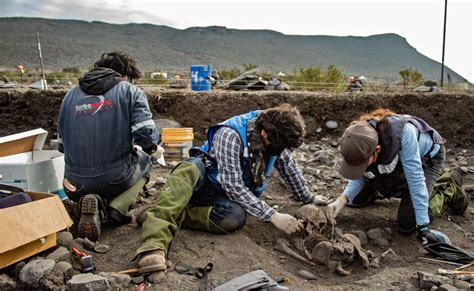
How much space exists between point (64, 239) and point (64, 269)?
0.51m

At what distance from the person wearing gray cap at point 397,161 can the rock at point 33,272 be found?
1919mm

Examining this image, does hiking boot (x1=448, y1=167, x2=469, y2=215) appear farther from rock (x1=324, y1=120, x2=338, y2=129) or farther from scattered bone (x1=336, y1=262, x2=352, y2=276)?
rock (x1=324, y1=120, x2=338, y2=129)

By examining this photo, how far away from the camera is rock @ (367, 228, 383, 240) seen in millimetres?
3518

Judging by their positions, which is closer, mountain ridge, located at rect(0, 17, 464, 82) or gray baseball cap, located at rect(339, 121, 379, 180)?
gray baseball cap, located at rect(339, 121, 379, 180)

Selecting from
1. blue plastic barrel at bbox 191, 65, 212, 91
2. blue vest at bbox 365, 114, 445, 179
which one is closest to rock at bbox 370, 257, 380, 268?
blue vest at bbox 365, 114, 445, 179

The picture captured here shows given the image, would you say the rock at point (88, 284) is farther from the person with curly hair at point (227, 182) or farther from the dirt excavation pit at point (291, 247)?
the person with curly hair at point (227, 182)

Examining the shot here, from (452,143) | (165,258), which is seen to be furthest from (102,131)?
(452,143)

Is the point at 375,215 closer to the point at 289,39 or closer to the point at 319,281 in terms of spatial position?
the point at 319,281

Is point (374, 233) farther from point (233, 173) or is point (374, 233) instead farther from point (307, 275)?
point (233, 173)

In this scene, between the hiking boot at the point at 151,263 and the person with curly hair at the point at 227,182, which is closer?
the hiking boot at the point at 151,263

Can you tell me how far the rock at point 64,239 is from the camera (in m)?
2.99

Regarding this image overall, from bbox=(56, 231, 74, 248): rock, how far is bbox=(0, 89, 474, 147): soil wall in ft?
13.8

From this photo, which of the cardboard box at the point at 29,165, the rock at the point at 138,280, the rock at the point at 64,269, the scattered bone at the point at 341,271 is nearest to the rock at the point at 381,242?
the scattered bone at the point at 341,271

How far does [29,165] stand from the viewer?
354 cm
